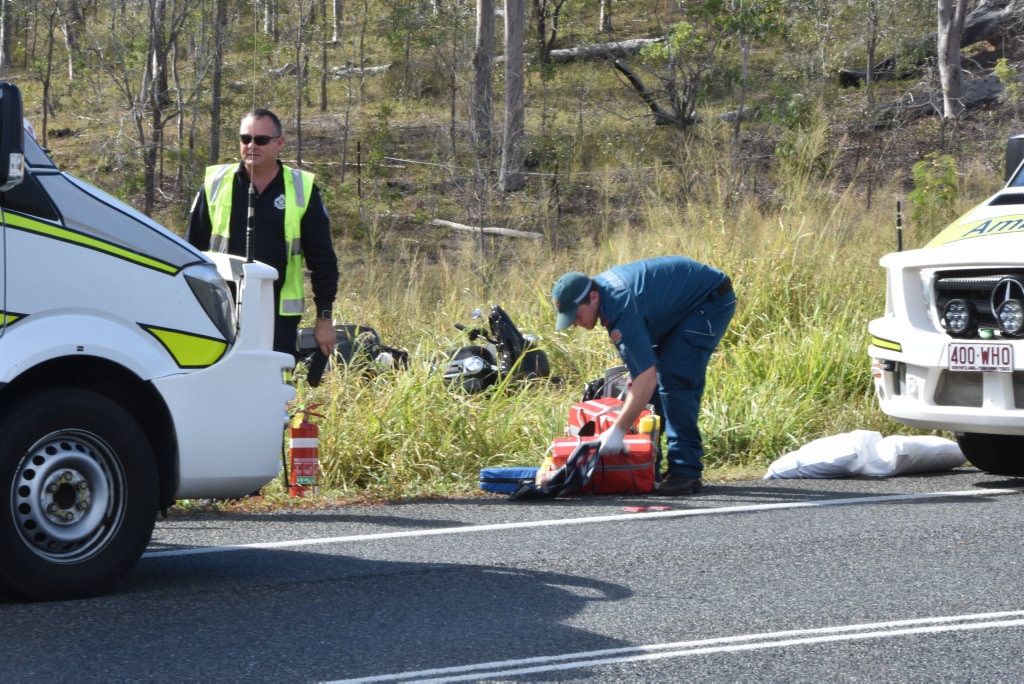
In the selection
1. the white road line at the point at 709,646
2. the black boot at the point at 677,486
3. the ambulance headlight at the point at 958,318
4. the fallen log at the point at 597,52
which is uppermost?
the fallen log at the point at 597,52

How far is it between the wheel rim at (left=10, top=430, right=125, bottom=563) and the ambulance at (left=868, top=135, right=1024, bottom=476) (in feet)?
15.5

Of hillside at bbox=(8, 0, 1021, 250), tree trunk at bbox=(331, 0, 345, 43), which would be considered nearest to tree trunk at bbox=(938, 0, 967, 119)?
hillside at bbox=(8, 0, 1021, 250)

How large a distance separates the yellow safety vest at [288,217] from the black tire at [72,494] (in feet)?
6.67

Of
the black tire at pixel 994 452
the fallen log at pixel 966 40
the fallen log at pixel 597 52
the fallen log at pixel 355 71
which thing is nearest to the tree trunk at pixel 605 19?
the fallen log at pixel 597 52

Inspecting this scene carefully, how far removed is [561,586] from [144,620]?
168 centimetres

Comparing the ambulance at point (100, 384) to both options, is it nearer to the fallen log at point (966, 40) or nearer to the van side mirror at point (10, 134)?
the van side mirror at point (10, 134)

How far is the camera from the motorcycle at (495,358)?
10.1m

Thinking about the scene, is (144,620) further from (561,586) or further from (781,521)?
(781,521)

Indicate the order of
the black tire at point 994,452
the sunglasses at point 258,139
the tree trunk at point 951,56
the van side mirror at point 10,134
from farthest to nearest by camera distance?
the tree trunk at point 951,56 < the black tire at point 994,452 < the sunglasses at point 258,139 < the van side mirror at point 10,134

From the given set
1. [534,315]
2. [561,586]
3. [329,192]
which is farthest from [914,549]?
[329,192]

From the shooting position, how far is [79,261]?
16.3 ft

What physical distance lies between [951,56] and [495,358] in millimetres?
22714

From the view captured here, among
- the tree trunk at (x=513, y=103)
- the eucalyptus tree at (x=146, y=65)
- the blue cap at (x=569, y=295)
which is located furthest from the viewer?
the tree trunk at (x=513, y=103)

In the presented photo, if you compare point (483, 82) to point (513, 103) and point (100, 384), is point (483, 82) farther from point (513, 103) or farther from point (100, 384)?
point (100, 384)
